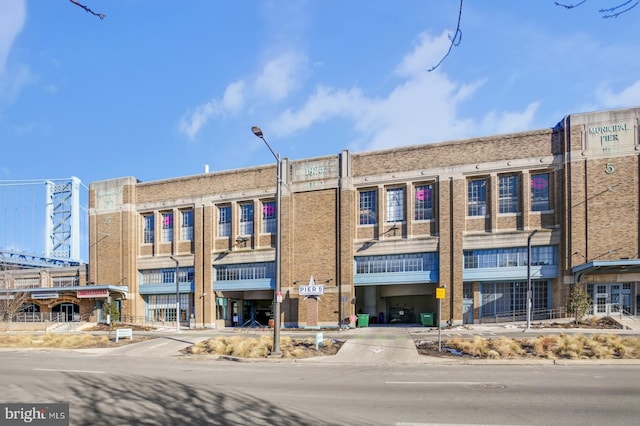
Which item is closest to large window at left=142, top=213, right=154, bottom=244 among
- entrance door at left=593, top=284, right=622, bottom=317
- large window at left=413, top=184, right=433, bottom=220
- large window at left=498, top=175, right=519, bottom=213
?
large window at left=413, top=184, right=433, bottom=220

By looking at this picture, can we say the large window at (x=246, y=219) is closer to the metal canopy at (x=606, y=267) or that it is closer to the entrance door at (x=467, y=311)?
the entrance door at (x=467, y=311)

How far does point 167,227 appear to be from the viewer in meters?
47.3

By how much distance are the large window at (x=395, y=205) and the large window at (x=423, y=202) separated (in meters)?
1.12

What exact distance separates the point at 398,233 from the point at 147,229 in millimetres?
25284

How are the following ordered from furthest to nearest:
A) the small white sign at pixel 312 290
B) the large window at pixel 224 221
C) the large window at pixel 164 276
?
the large window at pixel 164 276, the large window at pixel 224 221, the small white sign at pixel 312 290

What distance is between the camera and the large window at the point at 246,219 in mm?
43394

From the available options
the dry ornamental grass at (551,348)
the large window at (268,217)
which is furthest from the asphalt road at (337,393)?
the large window at (268,217)

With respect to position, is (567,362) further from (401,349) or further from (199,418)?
(199,418)

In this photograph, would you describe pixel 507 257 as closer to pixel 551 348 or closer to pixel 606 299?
pixel 606 299

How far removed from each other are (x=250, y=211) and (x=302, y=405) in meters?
34.6

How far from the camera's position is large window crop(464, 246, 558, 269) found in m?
34.2

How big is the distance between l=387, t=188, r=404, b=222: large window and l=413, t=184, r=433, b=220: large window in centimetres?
112

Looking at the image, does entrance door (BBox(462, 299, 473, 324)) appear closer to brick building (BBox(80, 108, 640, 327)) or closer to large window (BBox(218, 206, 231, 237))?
brick building (BBox(80, 108, 640, 327))

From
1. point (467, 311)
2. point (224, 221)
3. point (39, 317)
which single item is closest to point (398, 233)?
point (467, 311)
